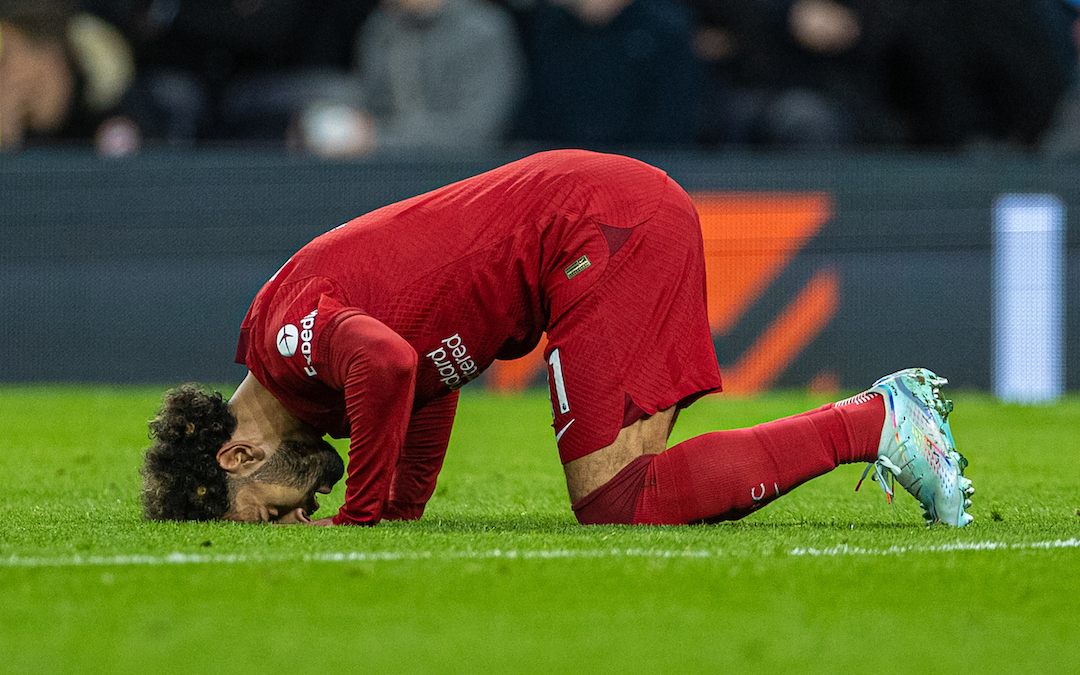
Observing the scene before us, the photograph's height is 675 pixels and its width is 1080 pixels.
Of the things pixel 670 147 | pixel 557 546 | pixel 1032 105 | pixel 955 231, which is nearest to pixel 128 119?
pixel 670 147

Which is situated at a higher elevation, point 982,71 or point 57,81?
point 57,81

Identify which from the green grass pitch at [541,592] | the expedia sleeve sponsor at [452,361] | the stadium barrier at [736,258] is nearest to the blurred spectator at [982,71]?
the stadium barrier at [736,258]

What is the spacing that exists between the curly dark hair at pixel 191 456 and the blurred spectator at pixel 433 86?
19.7ft

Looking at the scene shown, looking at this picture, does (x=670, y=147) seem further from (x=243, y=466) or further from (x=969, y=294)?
(x=243, y=466)

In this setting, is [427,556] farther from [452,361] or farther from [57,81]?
[57,81]

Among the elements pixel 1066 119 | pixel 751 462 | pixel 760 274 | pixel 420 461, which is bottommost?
pixel 760 274

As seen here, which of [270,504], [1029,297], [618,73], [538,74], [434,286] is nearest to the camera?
[434,286]

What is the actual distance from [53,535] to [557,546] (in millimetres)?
1285

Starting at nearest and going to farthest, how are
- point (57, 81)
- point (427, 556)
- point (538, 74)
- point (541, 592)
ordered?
1. point (541, 592)
2. point (427, 556)
3. point (57, 81)
4. point (538, 74)

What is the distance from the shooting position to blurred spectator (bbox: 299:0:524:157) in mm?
9664

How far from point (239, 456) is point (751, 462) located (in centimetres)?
132

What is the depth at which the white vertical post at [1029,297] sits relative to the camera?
345 inches

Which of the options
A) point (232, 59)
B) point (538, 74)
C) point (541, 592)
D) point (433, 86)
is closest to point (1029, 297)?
point (538, 74)

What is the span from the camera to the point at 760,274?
29.0 feet
